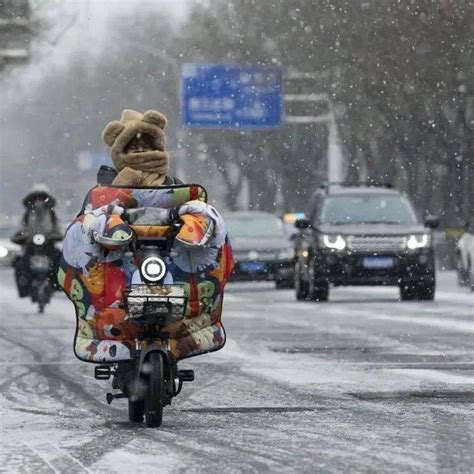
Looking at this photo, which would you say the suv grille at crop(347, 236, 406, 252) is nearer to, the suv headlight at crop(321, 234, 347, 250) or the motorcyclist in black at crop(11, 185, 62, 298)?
the suv headlight at crop(321, 234, 347, 250)

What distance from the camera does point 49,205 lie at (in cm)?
2886

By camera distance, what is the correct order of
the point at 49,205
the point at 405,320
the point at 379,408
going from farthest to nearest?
1. the point at 49,205
2. the point at 405,320
3. the point at 379,408

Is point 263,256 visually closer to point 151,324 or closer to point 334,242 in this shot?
point 334,242

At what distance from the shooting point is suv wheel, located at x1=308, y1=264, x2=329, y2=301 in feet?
103

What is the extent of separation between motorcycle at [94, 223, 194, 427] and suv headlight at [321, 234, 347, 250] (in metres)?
19.8

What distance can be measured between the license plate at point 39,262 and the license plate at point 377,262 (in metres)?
4.86

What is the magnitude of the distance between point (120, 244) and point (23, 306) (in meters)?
19.6

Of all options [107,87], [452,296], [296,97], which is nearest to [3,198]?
[107,87]

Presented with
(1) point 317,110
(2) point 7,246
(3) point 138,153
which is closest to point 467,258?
(3) point 138,153

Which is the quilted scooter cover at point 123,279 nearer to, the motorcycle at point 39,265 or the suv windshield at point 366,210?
the motorcycle at point 39,265

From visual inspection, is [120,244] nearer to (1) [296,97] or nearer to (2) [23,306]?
(2) [23,306]

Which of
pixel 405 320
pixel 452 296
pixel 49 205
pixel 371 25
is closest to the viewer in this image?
pixel 405 320

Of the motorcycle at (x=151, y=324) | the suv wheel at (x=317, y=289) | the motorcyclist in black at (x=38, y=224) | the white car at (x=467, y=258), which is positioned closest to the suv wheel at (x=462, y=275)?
the white car at (x=467, y=258)

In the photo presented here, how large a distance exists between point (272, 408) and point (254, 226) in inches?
Answer: 1091
